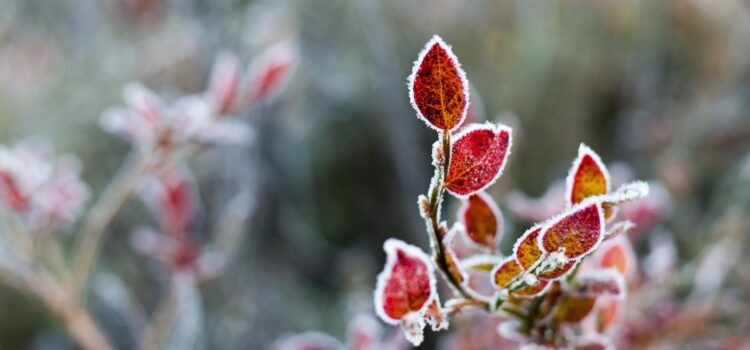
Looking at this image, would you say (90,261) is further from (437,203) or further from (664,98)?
(664,98)

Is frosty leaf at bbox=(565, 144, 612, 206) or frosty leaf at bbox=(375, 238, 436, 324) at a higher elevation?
frosty leaf at bbox=(565, 144, 612, 206)

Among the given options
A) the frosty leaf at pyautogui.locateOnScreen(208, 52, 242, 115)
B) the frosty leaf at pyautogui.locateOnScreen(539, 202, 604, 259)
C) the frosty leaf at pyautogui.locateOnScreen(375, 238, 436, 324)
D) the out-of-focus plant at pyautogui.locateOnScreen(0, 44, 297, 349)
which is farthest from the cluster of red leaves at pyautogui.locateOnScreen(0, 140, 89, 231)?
the frosty leaf at pyautogui.locateOnScreen(539, 202, 604, 259)

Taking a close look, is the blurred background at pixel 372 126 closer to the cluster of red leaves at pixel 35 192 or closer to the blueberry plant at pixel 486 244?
the cluster of red leaves at pixel 35 192

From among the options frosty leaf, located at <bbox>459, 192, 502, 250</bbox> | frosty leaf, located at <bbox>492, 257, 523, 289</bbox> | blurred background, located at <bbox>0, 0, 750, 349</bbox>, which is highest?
blurred background, located at <bbox>0, 0, 750, 349</bbox>

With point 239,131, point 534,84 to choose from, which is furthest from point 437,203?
point 534,84

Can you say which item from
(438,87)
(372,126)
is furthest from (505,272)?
(372,126)

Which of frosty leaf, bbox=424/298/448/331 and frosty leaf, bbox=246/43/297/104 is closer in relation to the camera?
frosty leaf, bbox=424/298/448/331

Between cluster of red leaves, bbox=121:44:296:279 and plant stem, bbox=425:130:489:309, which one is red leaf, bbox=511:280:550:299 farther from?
cluster of red leaves, bbox=121:44:296:279
